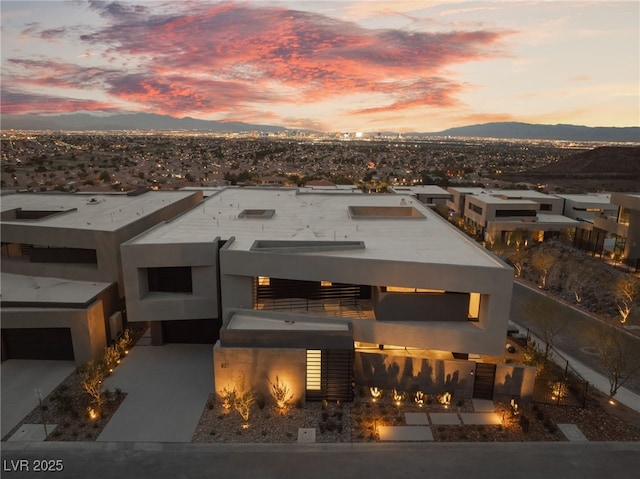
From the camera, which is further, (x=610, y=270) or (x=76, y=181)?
(x=76, y=181)

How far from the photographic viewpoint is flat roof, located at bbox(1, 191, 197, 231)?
82.8ft

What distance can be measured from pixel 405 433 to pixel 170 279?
13897 millimetres

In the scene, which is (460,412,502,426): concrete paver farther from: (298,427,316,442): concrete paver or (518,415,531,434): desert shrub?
(298,427,316,442): concrete paver

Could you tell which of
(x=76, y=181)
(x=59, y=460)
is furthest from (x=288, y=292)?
(x=76, y=181)

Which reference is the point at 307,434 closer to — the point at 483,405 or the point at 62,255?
the point at 483,405

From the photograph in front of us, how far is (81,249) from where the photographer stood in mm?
24266

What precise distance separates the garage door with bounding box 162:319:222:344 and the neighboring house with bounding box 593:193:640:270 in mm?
36839

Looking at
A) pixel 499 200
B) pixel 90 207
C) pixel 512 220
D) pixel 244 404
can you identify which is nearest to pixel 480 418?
pixel 244 404

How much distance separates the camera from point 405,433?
15906 mm

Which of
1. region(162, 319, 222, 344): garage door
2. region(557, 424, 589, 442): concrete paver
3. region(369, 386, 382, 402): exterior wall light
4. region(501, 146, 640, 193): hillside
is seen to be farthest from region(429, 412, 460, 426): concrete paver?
region(501, 146, 640, 193): hillside

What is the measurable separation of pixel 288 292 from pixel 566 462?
12969mm

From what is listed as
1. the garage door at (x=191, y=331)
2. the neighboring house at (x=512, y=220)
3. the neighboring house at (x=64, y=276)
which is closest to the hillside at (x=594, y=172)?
the neighboring house at (x=512, y=220)

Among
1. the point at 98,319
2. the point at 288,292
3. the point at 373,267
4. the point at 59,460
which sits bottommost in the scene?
the point at 59,460

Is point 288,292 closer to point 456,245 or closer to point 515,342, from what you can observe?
point 456,245
